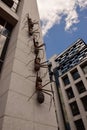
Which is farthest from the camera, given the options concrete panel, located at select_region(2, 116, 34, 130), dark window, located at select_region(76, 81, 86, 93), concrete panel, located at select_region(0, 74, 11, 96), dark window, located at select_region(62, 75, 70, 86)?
dark window, located at select_region(62, 75, 70, 86)

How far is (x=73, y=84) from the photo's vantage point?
25.3 metres

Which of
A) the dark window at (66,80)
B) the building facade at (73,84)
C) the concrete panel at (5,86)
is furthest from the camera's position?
the dark window at (66,80)

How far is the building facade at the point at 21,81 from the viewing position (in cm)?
376

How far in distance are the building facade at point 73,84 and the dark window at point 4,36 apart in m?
18.0

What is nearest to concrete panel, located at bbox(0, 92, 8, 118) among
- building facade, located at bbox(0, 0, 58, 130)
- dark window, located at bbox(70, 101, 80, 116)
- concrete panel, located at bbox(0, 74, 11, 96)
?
building facade, located at bbox(0, 0, 58, 130)

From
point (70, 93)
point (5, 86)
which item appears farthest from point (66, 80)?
point (5, 86)

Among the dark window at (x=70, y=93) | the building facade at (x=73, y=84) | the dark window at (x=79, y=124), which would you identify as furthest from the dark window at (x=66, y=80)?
the dark window at (x=79, y=124)

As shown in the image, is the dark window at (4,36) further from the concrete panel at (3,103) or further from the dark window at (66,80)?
the dark window at (66,80)

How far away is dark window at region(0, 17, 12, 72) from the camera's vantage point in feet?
20.4

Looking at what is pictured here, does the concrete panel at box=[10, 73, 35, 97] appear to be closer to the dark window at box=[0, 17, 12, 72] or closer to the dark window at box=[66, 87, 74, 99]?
the dark window at box=[0, 17, 12, 72]

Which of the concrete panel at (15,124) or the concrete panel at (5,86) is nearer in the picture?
the concrete panel at (15,124)

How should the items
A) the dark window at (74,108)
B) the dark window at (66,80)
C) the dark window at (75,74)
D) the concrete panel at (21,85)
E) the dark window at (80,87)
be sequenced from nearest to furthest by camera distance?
the concrete panel at (21,85) < the dark window at (74,108) < the dark window at (80,87) < the dark window at (75,74) < the dark window at (66,80)

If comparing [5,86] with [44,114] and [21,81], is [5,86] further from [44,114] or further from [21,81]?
[44,114]

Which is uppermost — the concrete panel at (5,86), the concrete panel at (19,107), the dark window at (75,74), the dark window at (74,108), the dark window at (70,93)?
the dark window at (75,74)
